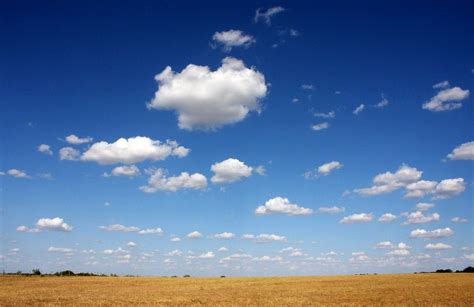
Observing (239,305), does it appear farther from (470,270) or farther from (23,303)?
(470,270)

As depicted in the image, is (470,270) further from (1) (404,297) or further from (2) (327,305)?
(2) (327,305)

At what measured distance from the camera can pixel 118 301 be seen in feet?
123

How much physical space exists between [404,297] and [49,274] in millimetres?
76201

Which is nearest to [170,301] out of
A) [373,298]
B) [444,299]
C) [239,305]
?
[239,305]

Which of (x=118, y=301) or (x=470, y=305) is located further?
(x=118, y=301)

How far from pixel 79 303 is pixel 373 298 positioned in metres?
25.8

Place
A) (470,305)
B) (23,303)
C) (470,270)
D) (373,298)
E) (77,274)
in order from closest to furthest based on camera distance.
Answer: (470,305)
(23,303)
(373,298)
(77,274)
(470,270)

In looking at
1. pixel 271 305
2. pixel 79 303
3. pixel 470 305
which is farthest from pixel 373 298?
pixel 79 303

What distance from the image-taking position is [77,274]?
9512 centimetres

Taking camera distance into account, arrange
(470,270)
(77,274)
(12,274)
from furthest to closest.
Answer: (470,270)
(77,274)
(12,274)

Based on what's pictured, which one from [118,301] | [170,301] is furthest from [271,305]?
[118,301]

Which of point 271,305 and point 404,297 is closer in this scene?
point 271,305

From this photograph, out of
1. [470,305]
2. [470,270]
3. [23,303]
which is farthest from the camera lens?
[470,270]

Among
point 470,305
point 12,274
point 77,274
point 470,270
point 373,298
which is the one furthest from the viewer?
point 470,270
